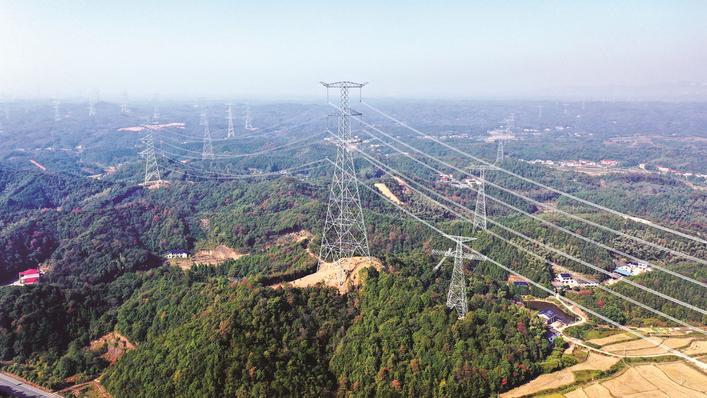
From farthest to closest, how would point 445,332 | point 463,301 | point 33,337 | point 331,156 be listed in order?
point 331,156
point 33,337
point 463,301
point 445,332

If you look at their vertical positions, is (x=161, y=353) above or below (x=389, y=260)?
below

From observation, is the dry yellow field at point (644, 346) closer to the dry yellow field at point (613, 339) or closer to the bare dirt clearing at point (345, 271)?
the dry yellow field at point (613, 339)

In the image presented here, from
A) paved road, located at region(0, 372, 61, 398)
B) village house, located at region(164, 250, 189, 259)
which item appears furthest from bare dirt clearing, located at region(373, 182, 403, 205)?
paved road, located at region(0, 372, 61, 398)

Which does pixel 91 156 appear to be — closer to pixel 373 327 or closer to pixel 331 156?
pixel 331 156

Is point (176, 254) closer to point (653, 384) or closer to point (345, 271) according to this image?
point (345, 271)

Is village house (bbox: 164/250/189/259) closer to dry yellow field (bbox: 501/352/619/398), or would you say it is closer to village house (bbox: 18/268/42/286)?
village house (bbox: 18/268/42/286)

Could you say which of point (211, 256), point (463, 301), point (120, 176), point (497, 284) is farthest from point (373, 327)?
point (120, 176)

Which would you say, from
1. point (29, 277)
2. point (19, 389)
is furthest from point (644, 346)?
point (29, 277)

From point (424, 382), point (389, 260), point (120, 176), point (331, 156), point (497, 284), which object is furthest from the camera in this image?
point (331, 156)
